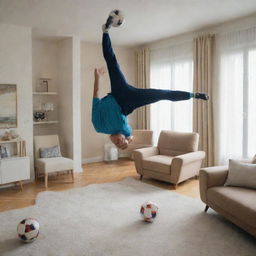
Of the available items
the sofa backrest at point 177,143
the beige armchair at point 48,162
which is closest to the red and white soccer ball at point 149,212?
the sofa backrest at point 177,143

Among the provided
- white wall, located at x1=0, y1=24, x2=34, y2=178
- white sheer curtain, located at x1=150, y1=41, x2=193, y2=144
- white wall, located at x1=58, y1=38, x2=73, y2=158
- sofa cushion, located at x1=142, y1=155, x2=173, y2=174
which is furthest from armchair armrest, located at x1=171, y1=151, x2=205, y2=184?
white wall, located at x1=0, y1=24, x2=34, y2=178

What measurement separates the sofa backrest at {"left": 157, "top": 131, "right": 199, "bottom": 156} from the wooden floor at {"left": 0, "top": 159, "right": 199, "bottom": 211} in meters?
0.59

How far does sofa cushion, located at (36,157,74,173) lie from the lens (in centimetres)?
494

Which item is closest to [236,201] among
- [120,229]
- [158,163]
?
[120,229]

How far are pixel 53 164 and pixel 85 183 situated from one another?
65 centimetres

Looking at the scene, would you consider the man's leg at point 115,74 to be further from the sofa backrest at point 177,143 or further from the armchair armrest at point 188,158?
the sofa backrest at point 177,143

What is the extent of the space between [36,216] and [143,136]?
3.43m

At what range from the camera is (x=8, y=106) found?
487cm

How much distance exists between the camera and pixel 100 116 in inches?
107

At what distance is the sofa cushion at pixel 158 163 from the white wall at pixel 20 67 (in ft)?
6.94

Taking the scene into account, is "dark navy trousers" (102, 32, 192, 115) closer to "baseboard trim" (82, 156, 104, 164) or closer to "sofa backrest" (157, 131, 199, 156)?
"sofa backrest" (157, 131, 199, 156)

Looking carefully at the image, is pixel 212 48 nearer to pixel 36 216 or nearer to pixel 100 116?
pixel 100 116

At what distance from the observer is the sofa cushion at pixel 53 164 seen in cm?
494

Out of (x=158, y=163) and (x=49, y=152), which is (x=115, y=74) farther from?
(x=49, y=152)
